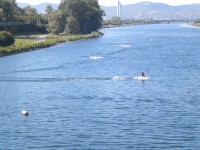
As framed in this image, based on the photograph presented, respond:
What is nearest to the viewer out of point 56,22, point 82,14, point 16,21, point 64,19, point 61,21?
point 16,21

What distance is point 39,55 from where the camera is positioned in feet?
251

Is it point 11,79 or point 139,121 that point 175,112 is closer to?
point 139,121

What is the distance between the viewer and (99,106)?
35.7 meters

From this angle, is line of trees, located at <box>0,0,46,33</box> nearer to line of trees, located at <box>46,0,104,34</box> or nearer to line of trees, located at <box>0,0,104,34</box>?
line of trees, located at <box>0,0,104,34</box>

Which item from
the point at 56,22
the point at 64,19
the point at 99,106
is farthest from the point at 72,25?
the point at 99,106

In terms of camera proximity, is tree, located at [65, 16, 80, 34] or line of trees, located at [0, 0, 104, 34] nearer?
line of trees, located at [0, 0, 104, 34]

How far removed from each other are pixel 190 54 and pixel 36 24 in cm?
6338

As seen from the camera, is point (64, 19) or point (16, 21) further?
point (64, 19)

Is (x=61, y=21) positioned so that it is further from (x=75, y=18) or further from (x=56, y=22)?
(x=75, y=18)

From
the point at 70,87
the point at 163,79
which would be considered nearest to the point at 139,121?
the point at 70,87

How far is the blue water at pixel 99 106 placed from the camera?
2716cm

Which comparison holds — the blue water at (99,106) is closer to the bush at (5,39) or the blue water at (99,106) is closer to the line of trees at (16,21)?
the bush at (5,39)

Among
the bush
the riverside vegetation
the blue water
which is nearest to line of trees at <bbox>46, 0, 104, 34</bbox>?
the riverside vegetation

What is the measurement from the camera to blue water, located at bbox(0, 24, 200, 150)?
1069 inches
